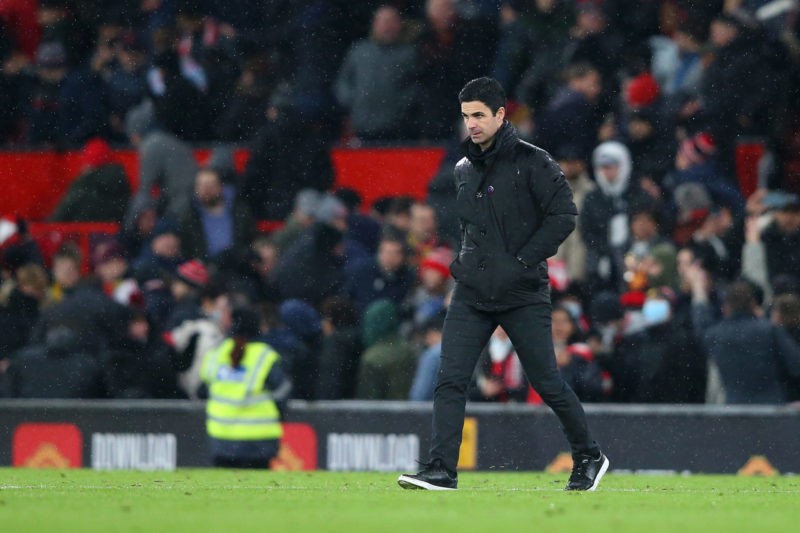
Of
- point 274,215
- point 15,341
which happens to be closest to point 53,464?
point 15,341

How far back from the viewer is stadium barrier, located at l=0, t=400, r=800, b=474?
13969 millimetres

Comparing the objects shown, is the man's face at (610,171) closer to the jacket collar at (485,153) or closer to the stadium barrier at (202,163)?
the stadium barrier at (202,163)

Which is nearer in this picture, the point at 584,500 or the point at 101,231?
the point at 584,500

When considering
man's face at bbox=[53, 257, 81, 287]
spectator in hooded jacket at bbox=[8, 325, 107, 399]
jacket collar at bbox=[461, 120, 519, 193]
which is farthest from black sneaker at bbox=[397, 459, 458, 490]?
man's face at bbox=[53, 257, 81, 287]

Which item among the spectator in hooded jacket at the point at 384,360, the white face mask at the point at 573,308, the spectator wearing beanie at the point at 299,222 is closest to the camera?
the white face mask at the point at 573,308

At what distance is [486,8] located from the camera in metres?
19.5

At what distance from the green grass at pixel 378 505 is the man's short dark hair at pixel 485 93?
2075 mm

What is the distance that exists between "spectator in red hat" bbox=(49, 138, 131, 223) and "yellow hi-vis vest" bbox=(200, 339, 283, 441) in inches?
234

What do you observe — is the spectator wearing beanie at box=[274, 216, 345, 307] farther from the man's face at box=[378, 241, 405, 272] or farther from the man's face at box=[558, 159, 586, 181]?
the man's face at box=[558, 159, 586, 181]

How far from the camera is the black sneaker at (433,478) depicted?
9.82m

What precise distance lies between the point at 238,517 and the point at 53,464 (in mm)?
7424

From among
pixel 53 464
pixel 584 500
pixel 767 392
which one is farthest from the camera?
pixel 53 464

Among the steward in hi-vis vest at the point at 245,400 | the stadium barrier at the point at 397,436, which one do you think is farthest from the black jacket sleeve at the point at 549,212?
the steward in hi-vis vest at the point at 245,400

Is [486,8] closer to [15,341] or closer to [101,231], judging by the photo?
[101,231]
